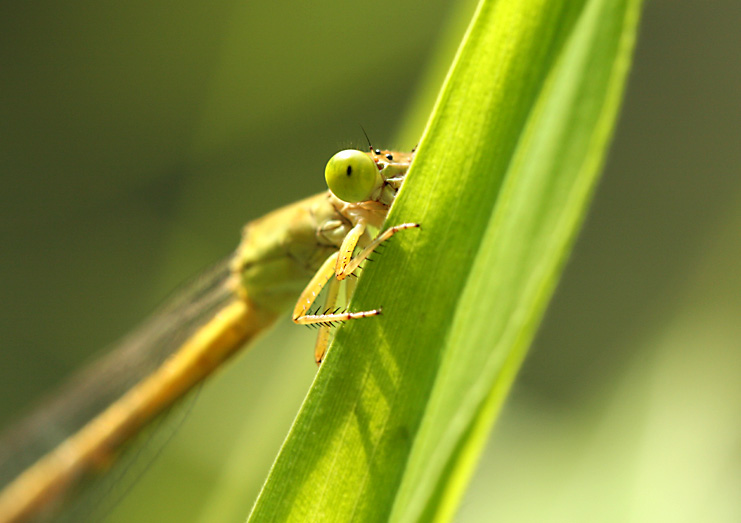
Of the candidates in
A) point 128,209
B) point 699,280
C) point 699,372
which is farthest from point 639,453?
point 128,209

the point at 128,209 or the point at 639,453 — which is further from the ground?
the point at 128,209

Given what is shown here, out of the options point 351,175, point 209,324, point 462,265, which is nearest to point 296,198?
point 209,324

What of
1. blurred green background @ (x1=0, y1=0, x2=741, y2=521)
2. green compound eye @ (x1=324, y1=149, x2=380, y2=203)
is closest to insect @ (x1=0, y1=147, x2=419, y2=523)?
green compound eye @ (x1=324, y1=149, x2=380, y2=203)

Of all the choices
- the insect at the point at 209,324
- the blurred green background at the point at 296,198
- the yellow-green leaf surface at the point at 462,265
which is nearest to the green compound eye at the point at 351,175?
the insect at the point at 209,324

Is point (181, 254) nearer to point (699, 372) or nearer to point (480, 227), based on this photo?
point (699, 372)

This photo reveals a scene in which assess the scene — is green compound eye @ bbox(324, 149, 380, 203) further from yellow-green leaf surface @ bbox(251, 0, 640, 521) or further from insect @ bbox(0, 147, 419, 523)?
yellow-green leaf surface @ bbox(251, 0, 640, 521)

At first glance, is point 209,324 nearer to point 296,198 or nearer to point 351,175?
point 351,175

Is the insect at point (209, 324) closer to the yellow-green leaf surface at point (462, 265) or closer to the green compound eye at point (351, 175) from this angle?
the green compound eye at point (351, 175)
